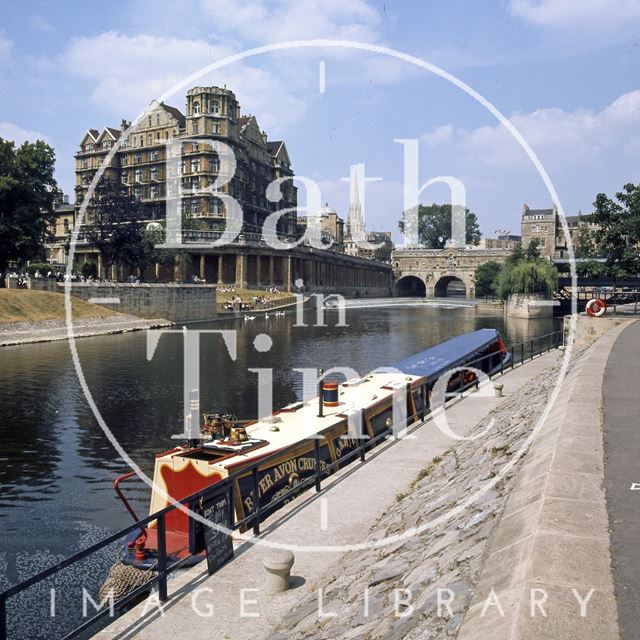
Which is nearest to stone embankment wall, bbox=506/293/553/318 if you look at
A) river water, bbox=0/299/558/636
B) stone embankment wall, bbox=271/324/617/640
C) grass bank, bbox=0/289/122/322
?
river water, bbox=0/299/558/636

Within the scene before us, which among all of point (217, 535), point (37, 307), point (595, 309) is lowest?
point (217, 535)

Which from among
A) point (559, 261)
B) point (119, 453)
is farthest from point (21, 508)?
point (559, 261)

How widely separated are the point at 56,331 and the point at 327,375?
32.8 metres

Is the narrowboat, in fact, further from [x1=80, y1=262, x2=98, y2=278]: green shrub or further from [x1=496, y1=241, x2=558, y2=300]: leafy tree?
[x1=80, y1=262, x2=98, y2=278]: green shrub

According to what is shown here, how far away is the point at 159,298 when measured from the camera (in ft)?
262

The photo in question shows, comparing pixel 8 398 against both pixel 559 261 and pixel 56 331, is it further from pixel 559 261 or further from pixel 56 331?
pixel 559 261

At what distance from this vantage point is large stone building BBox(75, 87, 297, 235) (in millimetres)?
119938

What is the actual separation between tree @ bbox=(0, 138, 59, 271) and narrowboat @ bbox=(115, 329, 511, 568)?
53640mm

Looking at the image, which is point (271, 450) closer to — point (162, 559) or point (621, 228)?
point (162, 559)

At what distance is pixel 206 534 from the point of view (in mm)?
9969

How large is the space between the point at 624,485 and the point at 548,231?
180853 millimetres

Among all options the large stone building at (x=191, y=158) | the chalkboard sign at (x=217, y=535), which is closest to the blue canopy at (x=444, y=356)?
the chalkboard sign at (x=217, y=535)

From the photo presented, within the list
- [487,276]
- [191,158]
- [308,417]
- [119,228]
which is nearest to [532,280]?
[487,276]

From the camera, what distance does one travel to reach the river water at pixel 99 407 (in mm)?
16656
